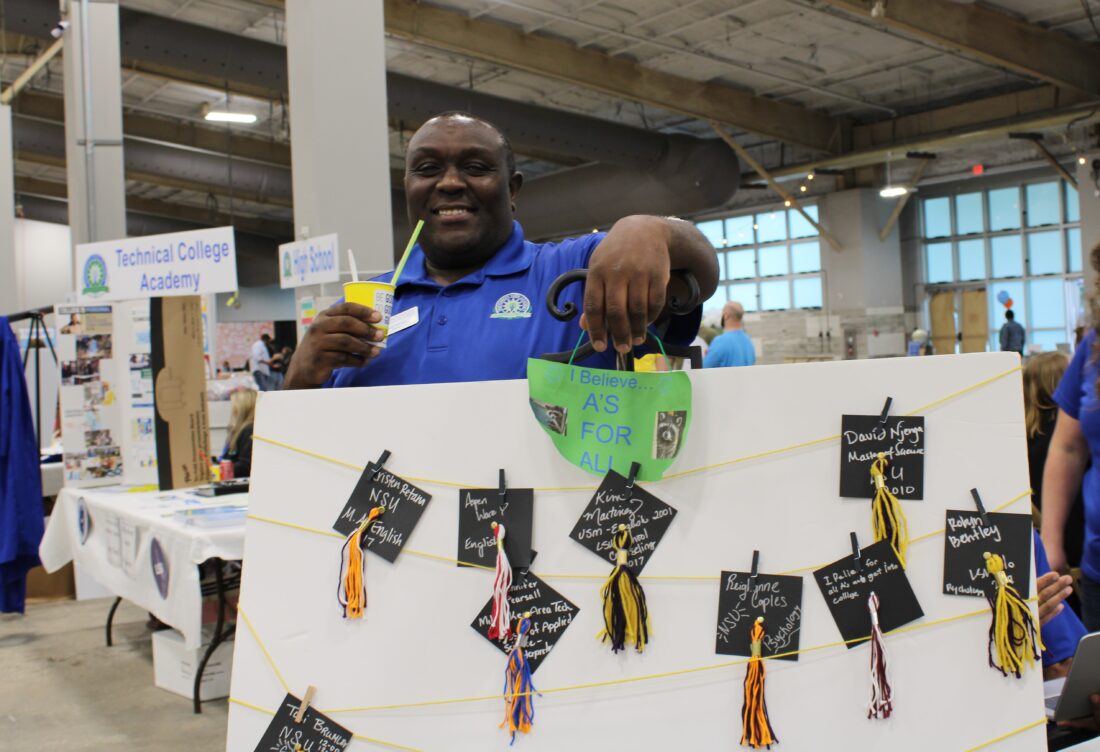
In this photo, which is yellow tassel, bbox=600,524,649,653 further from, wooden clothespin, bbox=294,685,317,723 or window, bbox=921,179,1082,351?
window, bbox=921,179,1082,351

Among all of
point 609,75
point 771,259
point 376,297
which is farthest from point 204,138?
point 376,297

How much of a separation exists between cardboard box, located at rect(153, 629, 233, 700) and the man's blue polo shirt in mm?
2843

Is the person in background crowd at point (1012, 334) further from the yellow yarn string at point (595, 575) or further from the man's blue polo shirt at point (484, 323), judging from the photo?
the yellow yarn string at point (595, 575)

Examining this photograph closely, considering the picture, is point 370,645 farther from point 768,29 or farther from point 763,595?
point 768,29

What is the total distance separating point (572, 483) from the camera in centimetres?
96

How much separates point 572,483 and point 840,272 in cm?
1403

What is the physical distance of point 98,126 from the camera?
5691 mm

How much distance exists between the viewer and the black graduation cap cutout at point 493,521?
973mm

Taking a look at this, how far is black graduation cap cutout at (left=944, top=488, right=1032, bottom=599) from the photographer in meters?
0.90

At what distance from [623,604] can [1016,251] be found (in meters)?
14.7

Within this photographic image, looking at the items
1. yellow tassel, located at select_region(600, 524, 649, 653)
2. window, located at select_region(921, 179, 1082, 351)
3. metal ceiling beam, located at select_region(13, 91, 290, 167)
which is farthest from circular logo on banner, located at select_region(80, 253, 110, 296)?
window, located at select_region(921, 179, 1082, 351)

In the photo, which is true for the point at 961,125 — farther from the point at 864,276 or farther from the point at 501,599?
the point at 501,599

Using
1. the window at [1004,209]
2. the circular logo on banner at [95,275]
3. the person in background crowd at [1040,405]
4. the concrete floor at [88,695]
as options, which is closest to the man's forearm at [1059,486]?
the person in background crowd at [1040,405]

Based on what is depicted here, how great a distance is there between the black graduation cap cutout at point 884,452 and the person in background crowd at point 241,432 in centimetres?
408
